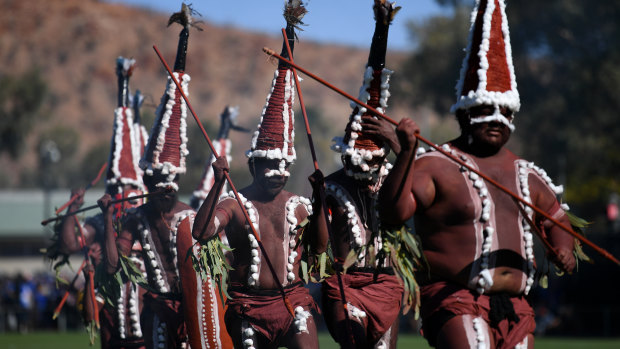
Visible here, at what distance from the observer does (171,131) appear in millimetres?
9109

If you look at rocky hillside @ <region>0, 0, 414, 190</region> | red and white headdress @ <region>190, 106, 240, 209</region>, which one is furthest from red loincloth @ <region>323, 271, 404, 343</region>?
rocky hillside @ <region>0, 0, 414, 190</region>

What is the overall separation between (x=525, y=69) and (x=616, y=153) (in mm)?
3766

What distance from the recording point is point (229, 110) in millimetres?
12203

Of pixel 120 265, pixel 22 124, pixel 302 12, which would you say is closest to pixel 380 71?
pixel 302 12

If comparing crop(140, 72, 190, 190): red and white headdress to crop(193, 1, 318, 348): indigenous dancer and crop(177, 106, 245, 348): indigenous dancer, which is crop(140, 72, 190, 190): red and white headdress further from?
crop(193, 1, 318, 348): indigenous dancer

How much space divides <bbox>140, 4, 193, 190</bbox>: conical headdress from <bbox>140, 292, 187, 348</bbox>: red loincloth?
1.02 m

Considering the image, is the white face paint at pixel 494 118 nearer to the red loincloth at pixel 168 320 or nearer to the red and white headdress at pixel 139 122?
the red loincloth at pixel 168 320

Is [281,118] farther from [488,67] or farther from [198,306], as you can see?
[488,67]

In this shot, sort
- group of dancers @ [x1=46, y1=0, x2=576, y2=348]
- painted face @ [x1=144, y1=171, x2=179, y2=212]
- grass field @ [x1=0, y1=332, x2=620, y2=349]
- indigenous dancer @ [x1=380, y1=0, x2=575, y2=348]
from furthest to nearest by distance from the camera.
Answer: grass field @ [x1=0, y1=332, x2=620, y2=349] → painted face @ [x1=144, y1=171, x2=179, y2=212] → group of dancers @ [x1=46, y1=0, x2=576, y2=348] → indigenous dancer @ [x1=380, y1=0, x2=575, y2=348]

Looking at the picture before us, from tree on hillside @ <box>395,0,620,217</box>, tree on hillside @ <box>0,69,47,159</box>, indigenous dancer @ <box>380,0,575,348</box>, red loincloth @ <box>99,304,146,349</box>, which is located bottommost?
red loincloth @ <box>99,304,146,349</box>

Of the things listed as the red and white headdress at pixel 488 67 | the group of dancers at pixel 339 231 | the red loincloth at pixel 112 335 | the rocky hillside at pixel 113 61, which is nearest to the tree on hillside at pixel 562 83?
the red loincloth at pixel 112 335

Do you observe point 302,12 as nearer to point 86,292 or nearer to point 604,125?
point 86,292

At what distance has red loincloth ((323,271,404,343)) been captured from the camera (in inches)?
281

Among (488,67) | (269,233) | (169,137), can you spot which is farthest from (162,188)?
(488,67)
